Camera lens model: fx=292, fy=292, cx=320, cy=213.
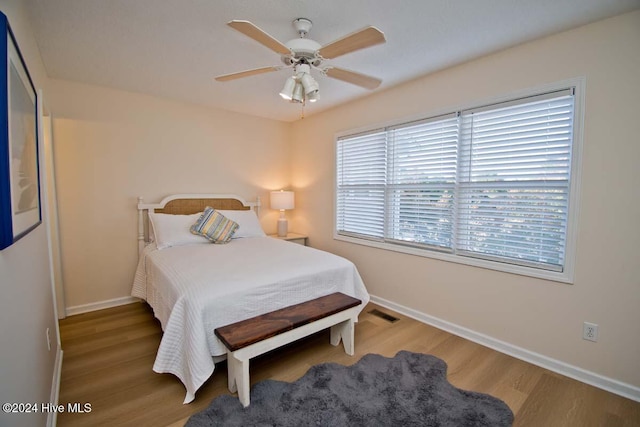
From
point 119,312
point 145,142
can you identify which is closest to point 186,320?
point 119,312

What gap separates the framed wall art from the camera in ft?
3.03

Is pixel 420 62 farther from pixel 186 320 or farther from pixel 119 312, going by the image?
pixel 119 312

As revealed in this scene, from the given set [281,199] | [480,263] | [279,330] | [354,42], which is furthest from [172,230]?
[480,263]

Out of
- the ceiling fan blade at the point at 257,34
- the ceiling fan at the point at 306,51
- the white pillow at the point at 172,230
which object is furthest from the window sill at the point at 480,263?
the ceiling fan blade at the point at 257,34

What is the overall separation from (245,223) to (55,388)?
92.2 inches

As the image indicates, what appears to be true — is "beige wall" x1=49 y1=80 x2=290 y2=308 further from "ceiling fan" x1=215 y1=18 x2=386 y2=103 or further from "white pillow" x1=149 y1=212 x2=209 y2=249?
"ceiling fan" x1=215 y1=18 x2=386 y2=103

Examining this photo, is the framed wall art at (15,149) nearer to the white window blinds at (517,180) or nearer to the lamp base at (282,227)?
the white window blinds at (517,180)

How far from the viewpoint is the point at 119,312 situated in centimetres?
322

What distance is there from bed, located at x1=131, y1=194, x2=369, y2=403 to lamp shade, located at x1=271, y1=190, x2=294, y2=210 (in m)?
0.54

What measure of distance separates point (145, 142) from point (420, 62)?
317cm

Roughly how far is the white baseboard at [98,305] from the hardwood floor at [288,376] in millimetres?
209

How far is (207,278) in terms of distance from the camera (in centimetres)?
218

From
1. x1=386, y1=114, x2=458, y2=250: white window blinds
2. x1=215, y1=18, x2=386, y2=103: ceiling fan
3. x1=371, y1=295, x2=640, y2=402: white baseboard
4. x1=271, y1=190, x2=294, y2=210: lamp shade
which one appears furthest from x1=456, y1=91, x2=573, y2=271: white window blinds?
x1=271, y1=190, x2=294, y2=210: lamp shade

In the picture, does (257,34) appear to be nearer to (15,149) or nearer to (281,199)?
(15,149)
